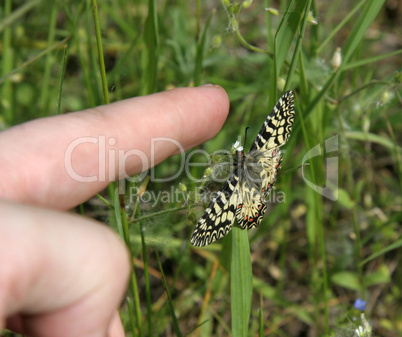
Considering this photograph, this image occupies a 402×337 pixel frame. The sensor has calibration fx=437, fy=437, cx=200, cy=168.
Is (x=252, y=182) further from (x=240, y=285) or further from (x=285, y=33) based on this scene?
(x=285, y=33)

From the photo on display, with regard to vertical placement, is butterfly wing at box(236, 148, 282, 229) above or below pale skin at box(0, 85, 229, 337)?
below

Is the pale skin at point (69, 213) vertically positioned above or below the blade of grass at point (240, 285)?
above

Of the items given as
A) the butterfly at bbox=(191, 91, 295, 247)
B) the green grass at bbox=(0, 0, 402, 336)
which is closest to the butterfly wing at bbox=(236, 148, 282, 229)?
the butterfly at bbox=(191, 91, 295, 247)

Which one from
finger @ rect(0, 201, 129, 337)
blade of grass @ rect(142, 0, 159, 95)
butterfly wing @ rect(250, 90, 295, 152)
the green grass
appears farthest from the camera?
the green grass

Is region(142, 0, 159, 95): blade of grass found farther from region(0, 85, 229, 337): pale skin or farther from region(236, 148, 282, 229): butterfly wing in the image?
region(236, 148, 282, 229): butterfly wing

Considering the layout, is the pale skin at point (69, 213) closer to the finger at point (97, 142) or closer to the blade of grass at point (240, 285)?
the finger at point (97, 142)

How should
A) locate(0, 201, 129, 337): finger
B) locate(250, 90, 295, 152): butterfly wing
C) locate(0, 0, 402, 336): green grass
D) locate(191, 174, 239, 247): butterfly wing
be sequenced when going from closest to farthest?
locate(0, 201, 129, 337): finger, locate(191, 174, 239, 247): butterfly wing, locate(250, 90, 295, 152): butterfly wing, locate(0, 0, 402, 336): green grass

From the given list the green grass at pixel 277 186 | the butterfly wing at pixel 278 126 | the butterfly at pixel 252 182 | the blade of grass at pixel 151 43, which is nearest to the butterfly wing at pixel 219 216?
the butterfly at pixel 252 182

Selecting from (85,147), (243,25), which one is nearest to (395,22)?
(243,25)
